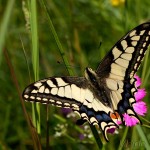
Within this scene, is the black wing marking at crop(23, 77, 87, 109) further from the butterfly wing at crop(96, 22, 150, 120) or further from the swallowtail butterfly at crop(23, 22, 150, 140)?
the butterfly wing at crop(96, 22, 150, 120)

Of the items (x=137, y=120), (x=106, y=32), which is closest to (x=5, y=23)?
(x=137, y=120)

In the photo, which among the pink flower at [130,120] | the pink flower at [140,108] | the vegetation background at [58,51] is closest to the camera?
the pink flower at [130,120]

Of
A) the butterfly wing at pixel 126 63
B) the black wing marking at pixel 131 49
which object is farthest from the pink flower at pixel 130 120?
the black wing marking at pixel 131 49

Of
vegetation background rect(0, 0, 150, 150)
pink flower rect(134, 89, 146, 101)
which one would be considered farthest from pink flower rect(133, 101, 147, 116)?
vegetation background rect(0, 0, 150, 150)

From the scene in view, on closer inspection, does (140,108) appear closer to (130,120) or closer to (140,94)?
(140,94)

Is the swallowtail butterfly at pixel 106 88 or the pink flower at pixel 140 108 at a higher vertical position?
the swallowtail butterfly at pixel 106 88

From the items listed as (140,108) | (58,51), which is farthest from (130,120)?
(58,51)

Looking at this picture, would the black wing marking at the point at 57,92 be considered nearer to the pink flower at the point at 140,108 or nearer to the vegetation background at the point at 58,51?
the pink flower at the point at 140,108

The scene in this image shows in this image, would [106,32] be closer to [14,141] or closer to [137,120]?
[14,141]
